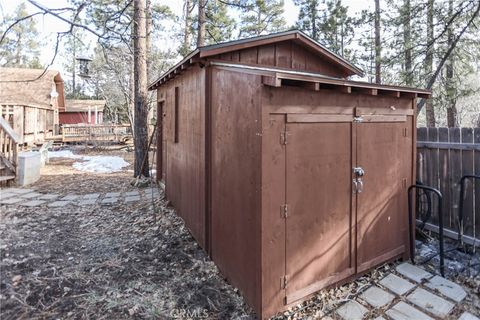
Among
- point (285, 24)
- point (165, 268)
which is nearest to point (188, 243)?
point (165, 268)

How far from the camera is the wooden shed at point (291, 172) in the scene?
267cm

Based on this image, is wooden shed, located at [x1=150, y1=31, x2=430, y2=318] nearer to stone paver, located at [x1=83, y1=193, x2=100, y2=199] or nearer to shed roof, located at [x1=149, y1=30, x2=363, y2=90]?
shed roof, located at [x1=149, y1=30, x2=363, y2=90]

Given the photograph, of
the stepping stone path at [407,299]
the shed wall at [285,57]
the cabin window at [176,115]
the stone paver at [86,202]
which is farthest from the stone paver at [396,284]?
the stone paver at [86,202]

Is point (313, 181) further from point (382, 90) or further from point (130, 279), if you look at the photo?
point (130, 279)

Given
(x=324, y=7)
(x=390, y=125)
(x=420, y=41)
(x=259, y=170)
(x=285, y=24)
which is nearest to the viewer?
(x=259, y=170)

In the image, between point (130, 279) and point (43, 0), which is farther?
point (43, 0)

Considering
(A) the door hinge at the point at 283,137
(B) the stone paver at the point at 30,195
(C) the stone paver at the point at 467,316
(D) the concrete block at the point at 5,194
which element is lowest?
(C) the stone paver at the point at 467,316

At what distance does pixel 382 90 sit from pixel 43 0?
422cm

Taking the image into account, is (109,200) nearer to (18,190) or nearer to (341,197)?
(18,190)

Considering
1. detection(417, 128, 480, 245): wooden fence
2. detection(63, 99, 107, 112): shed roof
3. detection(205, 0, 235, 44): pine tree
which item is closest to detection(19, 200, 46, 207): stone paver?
detection(417, 128, 480, 245): wooden fence

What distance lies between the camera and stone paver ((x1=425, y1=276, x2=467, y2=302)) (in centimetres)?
308

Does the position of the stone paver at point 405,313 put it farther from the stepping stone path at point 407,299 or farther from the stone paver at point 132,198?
the stone paver at point 132,198

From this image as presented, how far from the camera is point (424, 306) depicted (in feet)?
9.57

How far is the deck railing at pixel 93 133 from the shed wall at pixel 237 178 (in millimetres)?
14940
